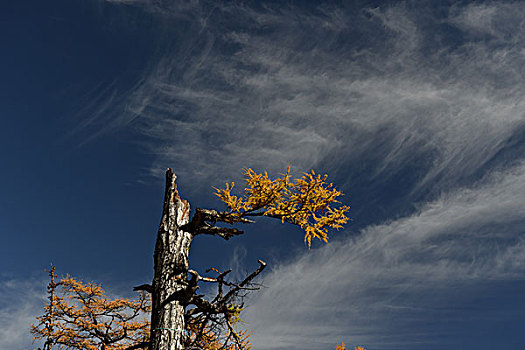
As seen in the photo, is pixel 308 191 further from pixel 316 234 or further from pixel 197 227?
pixel 197 227

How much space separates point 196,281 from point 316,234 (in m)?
3.25

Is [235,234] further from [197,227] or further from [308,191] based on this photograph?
[308,191]

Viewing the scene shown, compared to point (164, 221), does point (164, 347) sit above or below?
below

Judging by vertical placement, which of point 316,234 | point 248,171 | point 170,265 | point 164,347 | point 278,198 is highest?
point 248,171

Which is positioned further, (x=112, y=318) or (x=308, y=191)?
(x=112, y=318)

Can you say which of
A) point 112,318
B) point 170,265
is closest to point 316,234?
point 170,265

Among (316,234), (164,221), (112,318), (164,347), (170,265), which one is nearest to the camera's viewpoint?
(164,347)

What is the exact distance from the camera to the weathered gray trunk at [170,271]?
299 inches

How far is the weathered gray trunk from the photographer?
24.9 feet

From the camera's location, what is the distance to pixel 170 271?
8.14 metres

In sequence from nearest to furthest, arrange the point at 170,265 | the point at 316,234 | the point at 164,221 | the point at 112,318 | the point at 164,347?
the point at 164,347 < the point at 170,265 < the point at 164,221 < the point at 316,234 < the point at 112,318

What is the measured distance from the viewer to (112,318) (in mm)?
18125

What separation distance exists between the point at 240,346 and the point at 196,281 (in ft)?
7.31

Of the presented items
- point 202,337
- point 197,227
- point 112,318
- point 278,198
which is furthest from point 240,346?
point 112,318
